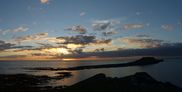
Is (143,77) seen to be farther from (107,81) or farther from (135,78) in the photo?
(107,81)

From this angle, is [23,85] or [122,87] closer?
[122,87]

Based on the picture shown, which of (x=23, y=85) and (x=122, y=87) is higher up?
(x=122, y=87)

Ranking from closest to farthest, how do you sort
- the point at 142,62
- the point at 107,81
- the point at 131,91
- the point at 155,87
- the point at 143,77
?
the point at 131,91, the point at 155,87, the point at 107,81, the point at 143,77, the point at 142,62

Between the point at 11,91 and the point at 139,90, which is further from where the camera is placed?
the point at 11,91

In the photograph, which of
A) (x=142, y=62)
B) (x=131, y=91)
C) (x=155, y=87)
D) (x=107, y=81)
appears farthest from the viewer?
(x=142, y=62)

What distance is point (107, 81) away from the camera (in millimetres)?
36000

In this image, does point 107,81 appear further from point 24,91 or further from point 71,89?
point 24,91

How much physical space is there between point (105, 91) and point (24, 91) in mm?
16012

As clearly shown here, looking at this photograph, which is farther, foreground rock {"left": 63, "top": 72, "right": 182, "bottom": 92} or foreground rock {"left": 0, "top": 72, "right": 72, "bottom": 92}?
foreground rock {"left": 0, "top": 72, "right": 72, "bottom": 92}

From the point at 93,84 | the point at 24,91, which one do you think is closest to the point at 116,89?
the point at 93,84

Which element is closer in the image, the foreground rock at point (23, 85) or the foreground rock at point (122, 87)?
the foreground rock at point (122, 87)

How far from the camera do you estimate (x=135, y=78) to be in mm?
37844

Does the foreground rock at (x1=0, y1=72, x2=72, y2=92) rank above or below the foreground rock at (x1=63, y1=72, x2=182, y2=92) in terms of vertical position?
below

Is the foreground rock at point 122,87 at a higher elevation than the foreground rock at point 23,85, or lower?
higher
